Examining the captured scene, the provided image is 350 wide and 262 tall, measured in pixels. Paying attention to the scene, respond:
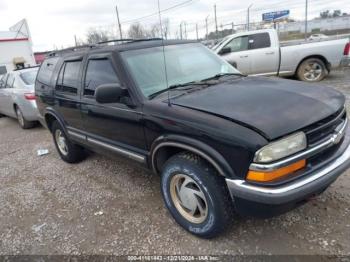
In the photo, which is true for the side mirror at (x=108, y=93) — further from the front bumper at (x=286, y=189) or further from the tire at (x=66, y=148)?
the tire at (x=66, y=148)

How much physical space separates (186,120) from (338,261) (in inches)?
67.0

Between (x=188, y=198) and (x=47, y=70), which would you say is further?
(x=47, y=70)

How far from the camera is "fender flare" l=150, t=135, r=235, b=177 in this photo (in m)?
2.19

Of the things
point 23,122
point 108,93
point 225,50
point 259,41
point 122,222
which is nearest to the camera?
point 108,93

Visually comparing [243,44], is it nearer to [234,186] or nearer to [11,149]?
[11,149]

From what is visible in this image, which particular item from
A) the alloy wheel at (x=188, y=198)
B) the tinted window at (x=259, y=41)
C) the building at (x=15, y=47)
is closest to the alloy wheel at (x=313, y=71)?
the tinted window at (x=259, y=41)

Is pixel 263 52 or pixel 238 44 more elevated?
pixel 238 44

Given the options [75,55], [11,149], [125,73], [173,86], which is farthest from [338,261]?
[11,149]

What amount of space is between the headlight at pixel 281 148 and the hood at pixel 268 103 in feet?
0.19

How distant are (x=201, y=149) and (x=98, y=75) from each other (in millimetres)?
1820

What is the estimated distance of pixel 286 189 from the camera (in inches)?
80.6

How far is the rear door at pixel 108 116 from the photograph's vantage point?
9.87 ft

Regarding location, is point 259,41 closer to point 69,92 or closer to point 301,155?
point 69,92

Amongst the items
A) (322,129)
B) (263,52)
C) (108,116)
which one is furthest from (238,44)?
(322,129)
